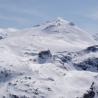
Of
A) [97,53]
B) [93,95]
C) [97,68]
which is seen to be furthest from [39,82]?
[97,53]

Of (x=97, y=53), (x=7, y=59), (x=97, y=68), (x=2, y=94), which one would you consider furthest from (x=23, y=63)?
(x=97, y=53)

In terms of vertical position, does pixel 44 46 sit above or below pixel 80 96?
above

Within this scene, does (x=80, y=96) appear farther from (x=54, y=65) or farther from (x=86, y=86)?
(x=54, y=65)

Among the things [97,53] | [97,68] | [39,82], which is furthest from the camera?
[97,53]

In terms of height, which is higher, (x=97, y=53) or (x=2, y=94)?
(x=97, y=53)

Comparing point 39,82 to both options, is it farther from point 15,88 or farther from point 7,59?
point 7,59

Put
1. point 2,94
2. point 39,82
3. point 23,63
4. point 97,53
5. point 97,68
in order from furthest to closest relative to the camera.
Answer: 1. point 97,53
2. point 97,68
3. point 23,63
4. point 39,82
5. point 2,94

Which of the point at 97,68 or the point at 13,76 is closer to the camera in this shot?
the point at 13,76

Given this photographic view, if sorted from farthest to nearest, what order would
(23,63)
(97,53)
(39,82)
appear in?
1. (97,53)
2. (23,63)
3. (39,82)

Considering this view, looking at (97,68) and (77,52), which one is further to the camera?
(77,52)
